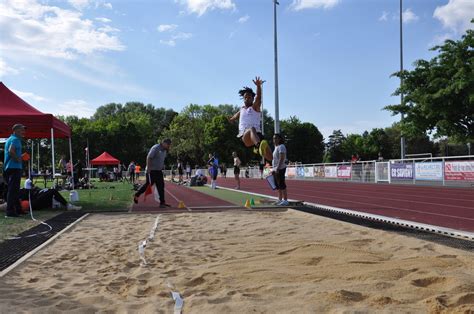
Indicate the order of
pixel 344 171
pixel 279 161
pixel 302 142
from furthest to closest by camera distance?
pixel 302 142 < pixel 344 171 < pixel 279 161

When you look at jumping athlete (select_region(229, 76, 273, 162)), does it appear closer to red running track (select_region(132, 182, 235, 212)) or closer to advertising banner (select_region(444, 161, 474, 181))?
red running track (select_region(132, 182, 235, 212))

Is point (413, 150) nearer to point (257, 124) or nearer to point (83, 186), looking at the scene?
point (83, 186)

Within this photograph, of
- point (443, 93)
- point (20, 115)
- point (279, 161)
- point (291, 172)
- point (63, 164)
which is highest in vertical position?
point (443, 93)

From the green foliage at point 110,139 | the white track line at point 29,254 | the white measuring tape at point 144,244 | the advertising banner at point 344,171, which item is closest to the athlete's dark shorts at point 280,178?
the white measuring tape at point 144,244

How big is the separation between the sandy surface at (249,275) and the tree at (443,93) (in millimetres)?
23710

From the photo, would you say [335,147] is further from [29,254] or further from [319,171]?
[29,254]

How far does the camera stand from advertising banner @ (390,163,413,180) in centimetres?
2317

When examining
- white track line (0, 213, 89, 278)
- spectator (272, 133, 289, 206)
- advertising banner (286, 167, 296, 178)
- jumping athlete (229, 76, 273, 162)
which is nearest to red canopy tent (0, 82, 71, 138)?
white track line (0, 213, 89, 278)

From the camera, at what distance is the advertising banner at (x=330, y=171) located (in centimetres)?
3066

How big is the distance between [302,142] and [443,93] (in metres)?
68.2

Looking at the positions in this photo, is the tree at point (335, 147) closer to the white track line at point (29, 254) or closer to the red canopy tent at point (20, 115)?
the red canopy tent at point (20, 115)

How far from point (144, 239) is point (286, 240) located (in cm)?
198

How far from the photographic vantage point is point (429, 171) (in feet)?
71.4

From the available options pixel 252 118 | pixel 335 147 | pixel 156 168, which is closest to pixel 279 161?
pixel 252 118
